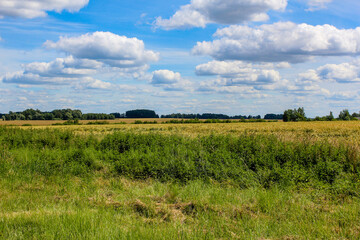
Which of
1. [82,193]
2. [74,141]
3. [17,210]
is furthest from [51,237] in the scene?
[74,141]

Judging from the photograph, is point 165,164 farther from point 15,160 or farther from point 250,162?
point 15,160

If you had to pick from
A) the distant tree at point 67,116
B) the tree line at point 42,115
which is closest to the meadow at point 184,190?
the distant tree at point 67,116

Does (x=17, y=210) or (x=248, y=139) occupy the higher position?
(x=248, y=139)

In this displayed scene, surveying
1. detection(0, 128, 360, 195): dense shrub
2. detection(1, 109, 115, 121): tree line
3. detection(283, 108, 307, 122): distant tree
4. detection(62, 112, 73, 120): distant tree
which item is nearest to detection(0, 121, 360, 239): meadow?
detection(0, 128, 360, 195): dense shrub

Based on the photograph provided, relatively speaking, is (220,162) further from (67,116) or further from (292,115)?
(292,115)

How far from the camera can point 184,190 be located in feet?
26.3

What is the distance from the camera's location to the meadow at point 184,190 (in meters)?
5.34

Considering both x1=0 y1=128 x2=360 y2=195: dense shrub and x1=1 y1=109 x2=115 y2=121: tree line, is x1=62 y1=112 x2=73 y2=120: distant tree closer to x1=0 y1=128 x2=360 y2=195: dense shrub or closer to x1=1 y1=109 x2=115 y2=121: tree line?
x1=1 y1=109 x2=115 y2=121: tree line

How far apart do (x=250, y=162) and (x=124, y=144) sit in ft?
22.2

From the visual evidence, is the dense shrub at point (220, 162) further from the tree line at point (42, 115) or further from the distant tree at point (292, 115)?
the distant tree at point (292, 115)

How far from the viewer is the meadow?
534 cm

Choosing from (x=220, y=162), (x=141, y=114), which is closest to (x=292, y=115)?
(x=141, y=114)

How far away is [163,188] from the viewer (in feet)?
28.3

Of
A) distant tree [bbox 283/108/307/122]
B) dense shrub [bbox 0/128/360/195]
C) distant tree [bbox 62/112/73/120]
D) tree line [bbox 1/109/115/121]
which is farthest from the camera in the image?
distant tree [bbox 283/108/307/122]
